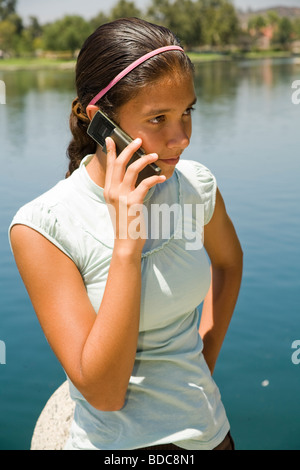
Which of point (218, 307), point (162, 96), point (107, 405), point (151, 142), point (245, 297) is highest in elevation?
point (162, 96)

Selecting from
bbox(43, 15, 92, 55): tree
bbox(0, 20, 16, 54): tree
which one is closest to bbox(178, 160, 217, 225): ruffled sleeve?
bbox(43, 15, 92, 55): tree

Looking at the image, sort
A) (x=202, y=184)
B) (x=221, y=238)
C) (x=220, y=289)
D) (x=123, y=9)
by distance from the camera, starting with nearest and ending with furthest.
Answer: (x=202, y=184) < (x=221, y=238) < (x=220, y=289) < (x=123, y=9)

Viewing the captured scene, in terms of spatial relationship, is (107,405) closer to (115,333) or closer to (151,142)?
(115,333)

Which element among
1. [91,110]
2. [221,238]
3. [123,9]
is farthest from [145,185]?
[123,9]

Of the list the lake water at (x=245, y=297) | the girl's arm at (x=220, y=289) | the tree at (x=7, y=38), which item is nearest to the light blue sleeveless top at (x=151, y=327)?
the girl's arm at (x=220, y=289)

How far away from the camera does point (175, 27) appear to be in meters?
113

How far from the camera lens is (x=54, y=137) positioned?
17859 millimetres

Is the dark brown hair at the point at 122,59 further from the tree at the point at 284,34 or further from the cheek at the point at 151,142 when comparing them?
the tree at the point at 284,34

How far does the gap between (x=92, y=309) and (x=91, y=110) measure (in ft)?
2.21

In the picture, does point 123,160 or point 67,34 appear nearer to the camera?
point 123,160

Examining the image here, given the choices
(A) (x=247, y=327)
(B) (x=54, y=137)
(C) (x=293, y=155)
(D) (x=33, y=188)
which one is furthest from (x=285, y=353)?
(B) (x=54, y=137)

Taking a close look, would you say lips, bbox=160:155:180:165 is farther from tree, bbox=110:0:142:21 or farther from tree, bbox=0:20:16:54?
tree, bbox=110:0:142:21

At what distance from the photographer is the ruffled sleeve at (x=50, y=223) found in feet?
5.88

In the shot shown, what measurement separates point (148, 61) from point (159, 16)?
129023 millimetres
